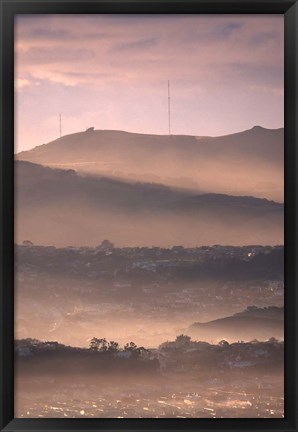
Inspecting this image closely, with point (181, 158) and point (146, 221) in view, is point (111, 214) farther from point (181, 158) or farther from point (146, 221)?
→ point (181, 158)

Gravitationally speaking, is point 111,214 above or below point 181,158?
below

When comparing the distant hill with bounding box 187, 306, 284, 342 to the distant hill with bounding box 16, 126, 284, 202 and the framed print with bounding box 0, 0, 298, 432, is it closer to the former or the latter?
the framed print with bounding box 0, 0, 298, 432

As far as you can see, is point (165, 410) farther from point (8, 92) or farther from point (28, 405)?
point (8, 92)

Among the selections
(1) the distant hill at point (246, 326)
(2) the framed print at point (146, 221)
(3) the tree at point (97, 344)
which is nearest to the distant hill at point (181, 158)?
(2) the framed print at point (146, 221)

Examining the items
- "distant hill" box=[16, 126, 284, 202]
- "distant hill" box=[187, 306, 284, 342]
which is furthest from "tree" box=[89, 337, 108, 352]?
"distant hill" box=[16, 126, 284, 202]

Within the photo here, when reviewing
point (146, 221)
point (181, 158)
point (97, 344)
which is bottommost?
point (97, 344)

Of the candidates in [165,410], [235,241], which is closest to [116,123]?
[235,241]

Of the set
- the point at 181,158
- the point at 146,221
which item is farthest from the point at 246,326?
the point at 181,158
